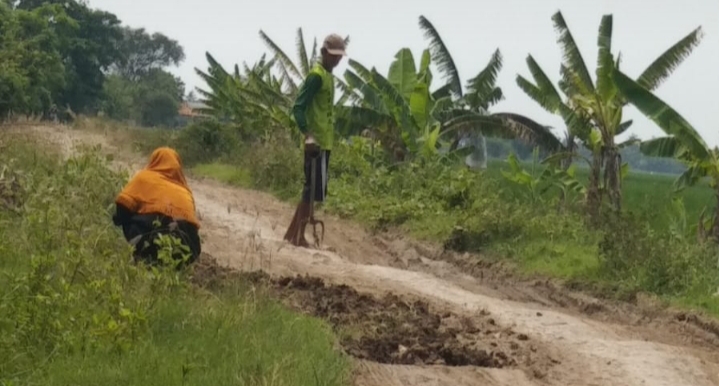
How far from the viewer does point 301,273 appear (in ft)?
25.6

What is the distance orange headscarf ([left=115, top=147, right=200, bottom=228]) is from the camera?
6.66 meters

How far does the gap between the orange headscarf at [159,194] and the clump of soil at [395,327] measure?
478 mm

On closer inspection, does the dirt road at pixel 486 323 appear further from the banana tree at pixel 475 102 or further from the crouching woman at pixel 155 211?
the banana tree at pixel 475 102

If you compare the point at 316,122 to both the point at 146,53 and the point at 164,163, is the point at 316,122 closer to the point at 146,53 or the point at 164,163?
the point at 164,163

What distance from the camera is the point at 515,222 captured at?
35.3 feet

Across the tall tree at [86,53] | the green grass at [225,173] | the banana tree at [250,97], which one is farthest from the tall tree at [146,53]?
the green grass at [225,173]

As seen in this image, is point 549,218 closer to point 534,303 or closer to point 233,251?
point 534,303

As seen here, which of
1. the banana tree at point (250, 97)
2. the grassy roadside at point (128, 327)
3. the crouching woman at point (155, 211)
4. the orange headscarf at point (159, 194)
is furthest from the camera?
the banana tree at point (250, 97)

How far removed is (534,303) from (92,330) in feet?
14.9

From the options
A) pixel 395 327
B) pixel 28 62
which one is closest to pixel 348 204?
pixel 395 327

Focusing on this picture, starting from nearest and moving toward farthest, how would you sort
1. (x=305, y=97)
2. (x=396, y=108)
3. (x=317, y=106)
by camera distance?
(x=305, y=97) < (x=317, y=106) < (x=396, y=108)

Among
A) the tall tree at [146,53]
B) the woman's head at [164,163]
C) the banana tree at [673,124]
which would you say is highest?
the tall tree at [146,53]

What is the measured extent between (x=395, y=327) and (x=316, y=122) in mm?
3598

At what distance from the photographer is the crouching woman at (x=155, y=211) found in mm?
6492
